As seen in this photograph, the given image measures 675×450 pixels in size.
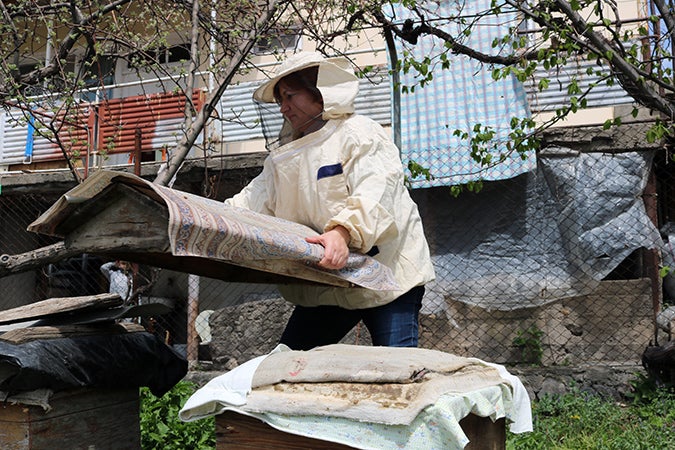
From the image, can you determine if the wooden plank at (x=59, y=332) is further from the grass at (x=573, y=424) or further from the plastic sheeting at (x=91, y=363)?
the grass at (x=573, y=424)

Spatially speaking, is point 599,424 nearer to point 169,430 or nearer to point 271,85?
point 169,430

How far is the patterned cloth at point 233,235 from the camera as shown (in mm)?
2084

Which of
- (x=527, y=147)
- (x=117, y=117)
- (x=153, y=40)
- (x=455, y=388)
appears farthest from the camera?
(x=117, y=117)

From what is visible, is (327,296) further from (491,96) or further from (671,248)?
(671,248)

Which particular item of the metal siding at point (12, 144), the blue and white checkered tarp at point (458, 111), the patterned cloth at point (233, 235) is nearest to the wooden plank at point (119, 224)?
the patterned cloth at point (233, 235)

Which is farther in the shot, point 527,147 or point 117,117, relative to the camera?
point 117,117

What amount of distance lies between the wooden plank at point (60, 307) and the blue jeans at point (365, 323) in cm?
83

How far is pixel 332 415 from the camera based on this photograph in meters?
1.88

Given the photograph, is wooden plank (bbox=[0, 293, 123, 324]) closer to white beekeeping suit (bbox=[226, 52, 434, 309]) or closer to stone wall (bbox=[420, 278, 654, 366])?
white beekeeping suit (bbox=[226, 52, 434, 309])

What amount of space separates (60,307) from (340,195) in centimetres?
135

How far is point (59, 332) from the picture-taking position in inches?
112

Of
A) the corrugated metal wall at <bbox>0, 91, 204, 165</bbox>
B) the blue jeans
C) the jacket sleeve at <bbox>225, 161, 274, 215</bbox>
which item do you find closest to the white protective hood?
the jacket sleeve at <bbox>225, 161, 274, 215</bbox>

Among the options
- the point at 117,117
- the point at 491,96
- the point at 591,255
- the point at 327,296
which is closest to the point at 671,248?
the point at 591,255

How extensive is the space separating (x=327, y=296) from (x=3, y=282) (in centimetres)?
923
